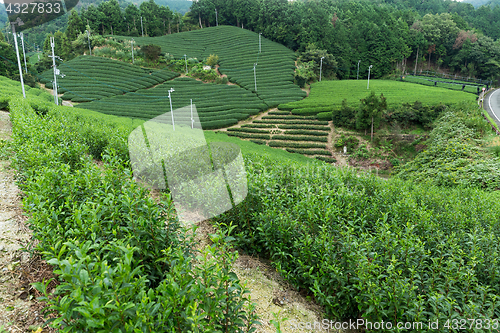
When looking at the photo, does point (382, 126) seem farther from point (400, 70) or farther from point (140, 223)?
point (400, 70)

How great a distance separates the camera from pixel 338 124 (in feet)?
91.7

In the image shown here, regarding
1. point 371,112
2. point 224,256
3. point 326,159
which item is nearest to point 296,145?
point 326,159

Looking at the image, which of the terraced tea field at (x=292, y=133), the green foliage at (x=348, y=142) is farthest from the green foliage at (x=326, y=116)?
the green foliage at (x=348, y=142)

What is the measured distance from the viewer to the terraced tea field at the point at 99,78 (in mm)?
35188

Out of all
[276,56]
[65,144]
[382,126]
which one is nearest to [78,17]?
[276,56]

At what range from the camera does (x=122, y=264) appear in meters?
1.99

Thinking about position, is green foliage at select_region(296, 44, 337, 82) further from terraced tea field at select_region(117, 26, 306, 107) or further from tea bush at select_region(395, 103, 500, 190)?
tea bush at select_region(395, 103, 500, 190)

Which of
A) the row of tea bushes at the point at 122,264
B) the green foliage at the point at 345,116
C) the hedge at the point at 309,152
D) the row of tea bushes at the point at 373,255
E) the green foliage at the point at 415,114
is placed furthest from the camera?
the green foliage at the point at 345,116

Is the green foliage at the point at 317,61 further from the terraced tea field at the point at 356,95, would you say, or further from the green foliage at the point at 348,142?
the green foliage at the point at 348,142

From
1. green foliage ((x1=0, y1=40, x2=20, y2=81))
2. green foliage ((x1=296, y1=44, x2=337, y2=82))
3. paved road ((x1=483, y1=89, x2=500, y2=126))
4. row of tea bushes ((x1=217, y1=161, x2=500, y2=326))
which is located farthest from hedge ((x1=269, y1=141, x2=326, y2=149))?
green foliage ((x1=0, y1=40, x2=20, y2=81))

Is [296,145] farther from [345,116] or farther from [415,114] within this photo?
[415,114]

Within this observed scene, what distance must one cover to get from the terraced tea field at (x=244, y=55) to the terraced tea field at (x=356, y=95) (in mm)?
3076

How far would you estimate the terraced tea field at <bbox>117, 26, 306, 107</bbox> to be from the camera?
3994 cm

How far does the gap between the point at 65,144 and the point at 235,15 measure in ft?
248
